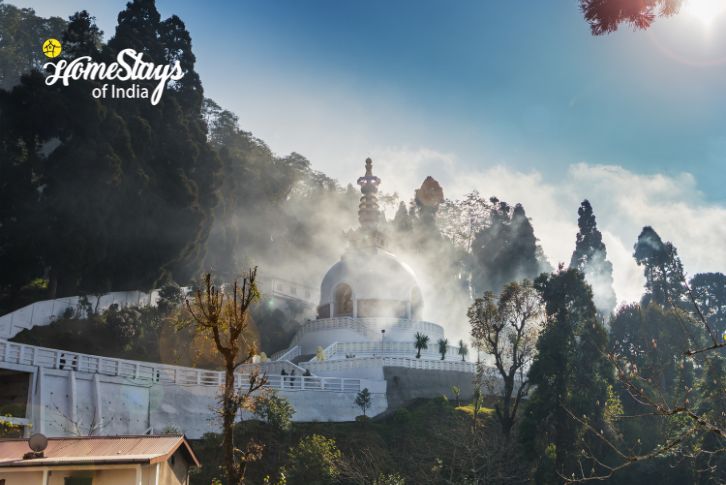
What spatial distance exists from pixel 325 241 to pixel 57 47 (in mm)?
33183

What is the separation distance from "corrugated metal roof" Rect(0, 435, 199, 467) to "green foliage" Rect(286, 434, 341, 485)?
28.0ft

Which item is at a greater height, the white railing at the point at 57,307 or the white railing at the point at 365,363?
the white railing at the point at 57,307

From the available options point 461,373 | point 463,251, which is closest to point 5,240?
point 461,373

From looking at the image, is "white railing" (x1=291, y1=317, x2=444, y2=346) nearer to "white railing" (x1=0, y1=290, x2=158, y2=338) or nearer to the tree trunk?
"white railing" (x1=0, y1=290, x2=158, y2=338)

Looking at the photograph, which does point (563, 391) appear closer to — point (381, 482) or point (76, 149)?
point (381, 482)

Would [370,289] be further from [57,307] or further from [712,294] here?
[712,294]

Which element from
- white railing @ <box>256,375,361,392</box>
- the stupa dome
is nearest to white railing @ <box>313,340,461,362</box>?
white railing @ <box>256,375,361,392</box>

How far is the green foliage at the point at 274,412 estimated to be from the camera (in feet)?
103

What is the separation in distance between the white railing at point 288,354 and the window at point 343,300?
4880 millimetres

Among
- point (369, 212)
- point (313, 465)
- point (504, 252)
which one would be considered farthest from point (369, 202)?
point (313, 465)

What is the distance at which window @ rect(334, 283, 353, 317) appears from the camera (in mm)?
52406

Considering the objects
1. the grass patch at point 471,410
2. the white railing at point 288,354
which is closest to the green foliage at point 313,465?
the grass patch at point 471,410

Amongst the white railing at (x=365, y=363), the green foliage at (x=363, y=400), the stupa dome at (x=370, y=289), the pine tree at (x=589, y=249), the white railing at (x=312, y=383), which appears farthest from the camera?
the pine tree at (x=589, y=249)

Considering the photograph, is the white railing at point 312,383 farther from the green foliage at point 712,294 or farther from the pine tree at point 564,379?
the green foliage at point 712,294
